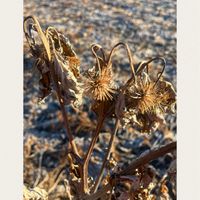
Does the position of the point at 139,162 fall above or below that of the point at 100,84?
below

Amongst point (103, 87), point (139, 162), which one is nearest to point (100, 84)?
point (103, 87)

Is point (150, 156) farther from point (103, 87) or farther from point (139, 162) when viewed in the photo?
point (103, 87)

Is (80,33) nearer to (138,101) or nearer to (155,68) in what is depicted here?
(155,68)

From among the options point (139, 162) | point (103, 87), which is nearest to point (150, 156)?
point (139, 162)

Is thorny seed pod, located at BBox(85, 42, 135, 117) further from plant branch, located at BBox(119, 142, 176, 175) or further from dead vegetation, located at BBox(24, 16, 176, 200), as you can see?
plant branch, located at BBox(119, 142, 176, 175)

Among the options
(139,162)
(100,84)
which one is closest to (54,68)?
(100,84)

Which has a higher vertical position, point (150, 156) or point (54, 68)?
point (54, 68)

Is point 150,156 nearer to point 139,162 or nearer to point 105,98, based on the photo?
point 139,162

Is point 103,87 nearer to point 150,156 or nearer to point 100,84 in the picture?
point 100,84

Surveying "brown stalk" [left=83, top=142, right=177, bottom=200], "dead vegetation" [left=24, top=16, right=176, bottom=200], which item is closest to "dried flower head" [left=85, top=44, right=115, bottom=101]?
"dead vegetation" [left=24, top=16, right=176, bottom=200]
